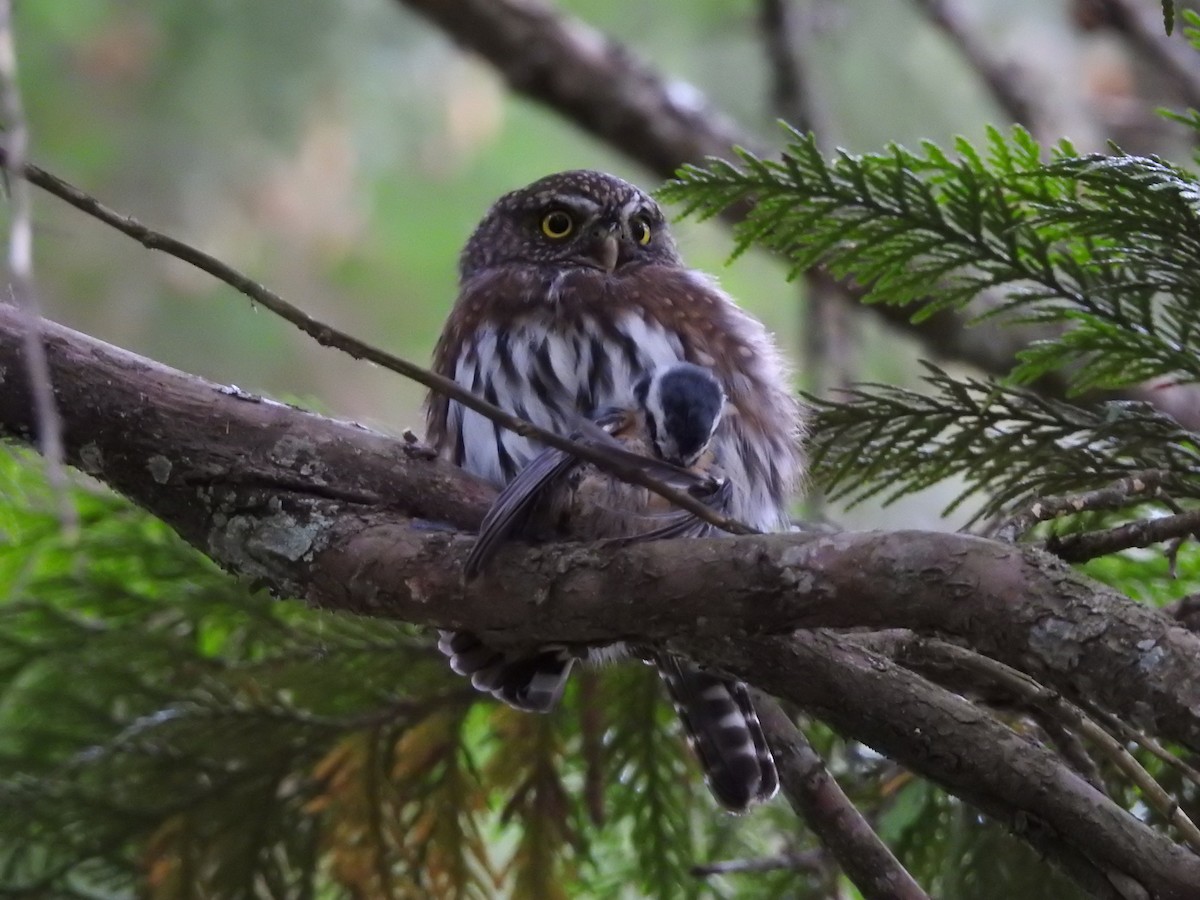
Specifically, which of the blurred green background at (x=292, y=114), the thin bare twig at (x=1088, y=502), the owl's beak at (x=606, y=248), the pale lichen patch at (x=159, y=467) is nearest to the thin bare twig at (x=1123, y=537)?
the thin bare twig at (x=1088, y=502)

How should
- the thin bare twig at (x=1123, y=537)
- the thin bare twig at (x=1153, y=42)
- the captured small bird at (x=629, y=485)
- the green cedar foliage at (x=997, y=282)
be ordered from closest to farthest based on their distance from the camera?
the thin bare twig at (x=1123, y=537) → the captured small bird at (x=629, y=485) → the green cedar foliage at (x=997, y=282) → the thin bare twig at (x=1153, y=42)

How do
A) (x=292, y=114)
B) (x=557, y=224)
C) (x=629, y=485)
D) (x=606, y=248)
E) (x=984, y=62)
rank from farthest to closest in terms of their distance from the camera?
(x=292, y=114), (x=984, y=62), (x=557, y=224), (x=606, y=248), (x=629, y=485)

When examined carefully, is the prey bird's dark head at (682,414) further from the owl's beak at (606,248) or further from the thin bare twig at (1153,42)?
the thin bare twig at (1153,42)

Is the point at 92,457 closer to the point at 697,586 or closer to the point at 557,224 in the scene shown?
the point at 697,586

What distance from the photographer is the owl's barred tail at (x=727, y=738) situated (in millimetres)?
2148

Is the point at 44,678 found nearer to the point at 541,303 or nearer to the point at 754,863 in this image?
the point at 541,303

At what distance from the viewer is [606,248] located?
8.74 feet

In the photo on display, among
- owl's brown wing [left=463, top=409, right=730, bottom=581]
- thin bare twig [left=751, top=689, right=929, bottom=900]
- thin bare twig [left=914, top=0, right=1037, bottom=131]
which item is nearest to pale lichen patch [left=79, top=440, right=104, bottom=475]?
owl's brown wing [left=463, top=409, right=730, bottom=581]

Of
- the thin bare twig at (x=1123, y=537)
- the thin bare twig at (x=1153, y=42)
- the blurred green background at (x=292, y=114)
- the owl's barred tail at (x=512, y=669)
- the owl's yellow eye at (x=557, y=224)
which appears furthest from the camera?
the blurred green background at (x=292, y=114)

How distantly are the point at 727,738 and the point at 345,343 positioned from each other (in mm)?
996

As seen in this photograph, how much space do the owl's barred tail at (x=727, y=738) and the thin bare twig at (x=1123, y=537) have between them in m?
0.68

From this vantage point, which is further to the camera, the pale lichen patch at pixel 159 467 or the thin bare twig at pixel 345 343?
the pale lichen patch at pixel 159 467

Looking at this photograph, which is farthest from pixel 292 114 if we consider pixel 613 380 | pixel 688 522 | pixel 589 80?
pixel 688 522

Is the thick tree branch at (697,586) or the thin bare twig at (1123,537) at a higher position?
the thin bare twig at (1123,537)
